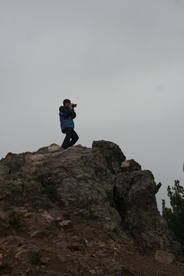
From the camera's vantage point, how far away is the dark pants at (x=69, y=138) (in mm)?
17812

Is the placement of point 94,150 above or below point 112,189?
above

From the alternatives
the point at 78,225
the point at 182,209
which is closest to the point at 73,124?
the point at 78,225

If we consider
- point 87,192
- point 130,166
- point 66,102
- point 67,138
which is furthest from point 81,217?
point 66,102

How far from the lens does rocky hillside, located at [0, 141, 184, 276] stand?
10227 millimetres

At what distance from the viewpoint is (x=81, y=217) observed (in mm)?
13766

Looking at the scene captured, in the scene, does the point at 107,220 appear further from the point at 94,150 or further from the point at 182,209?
the point at 182,209

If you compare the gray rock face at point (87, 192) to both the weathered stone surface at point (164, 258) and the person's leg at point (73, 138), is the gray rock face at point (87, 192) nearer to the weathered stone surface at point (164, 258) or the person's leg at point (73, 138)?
the person's leg at point (73, 138)

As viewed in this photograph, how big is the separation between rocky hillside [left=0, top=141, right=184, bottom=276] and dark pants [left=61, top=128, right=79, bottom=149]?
501 millimetres

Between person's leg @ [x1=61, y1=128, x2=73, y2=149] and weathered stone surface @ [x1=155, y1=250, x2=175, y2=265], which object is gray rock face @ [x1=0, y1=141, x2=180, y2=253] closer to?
person's leg @ [x1=61, y1=128, x2=73, y2=149]

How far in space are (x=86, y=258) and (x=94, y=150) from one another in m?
7.16

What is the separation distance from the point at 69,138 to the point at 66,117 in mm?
1044

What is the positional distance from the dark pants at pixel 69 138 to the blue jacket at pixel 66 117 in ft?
0.62

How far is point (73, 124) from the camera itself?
58.5 ft

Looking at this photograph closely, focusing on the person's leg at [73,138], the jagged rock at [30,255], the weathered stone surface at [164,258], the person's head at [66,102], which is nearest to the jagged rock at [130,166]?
the person's leg at [73,138]
